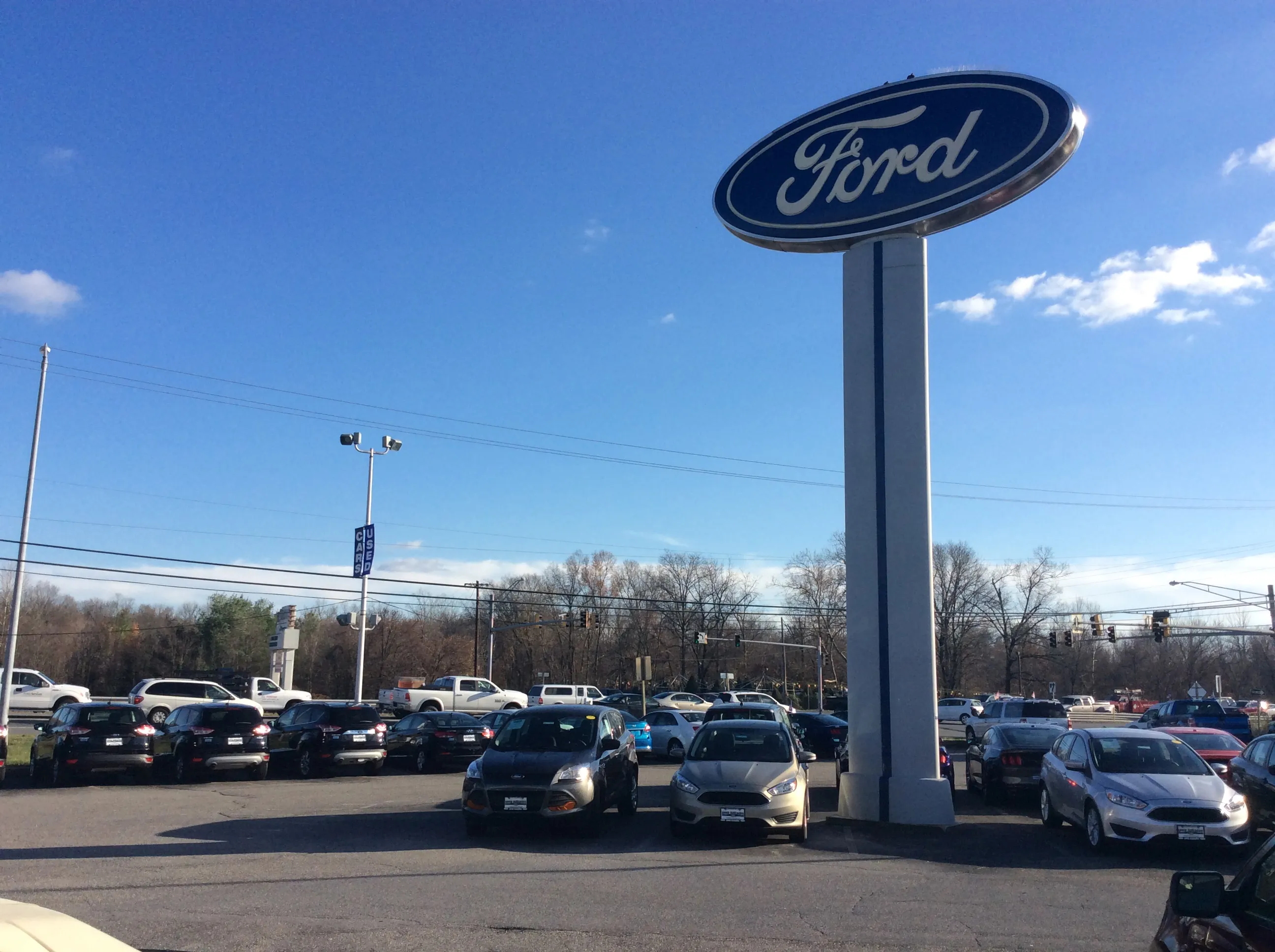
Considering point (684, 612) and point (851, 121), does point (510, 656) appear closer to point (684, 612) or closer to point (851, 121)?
point (684, 612)

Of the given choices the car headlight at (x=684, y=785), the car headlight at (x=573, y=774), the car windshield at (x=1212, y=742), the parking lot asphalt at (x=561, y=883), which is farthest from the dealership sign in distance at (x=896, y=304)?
the car windshield at (x=1212, y=742)

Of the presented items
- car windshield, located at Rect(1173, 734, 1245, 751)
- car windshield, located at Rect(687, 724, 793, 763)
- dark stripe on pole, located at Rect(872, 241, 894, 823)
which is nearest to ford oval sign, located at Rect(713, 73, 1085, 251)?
dark stripe on pole, located at Rect(872, 241, 894, 823)

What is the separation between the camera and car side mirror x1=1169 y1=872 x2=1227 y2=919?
12.0 ft

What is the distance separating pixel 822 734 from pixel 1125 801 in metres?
17.6

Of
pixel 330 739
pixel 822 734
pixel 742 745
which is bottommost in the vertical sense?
pixel 822 734

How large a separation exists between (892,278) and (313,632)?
84685 mm

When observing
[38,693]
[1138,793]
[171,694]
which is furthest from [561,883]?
[38,693]

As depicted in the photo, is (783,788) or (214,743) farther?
(214,743)

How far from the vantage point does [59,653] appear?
278 ft

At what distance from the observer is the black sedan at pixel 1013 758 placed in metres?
16.9

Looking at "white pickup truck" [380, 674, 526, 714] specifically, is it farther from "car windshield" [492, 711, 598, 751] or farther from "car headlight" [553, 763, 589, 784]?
"car headlight" [553, 763, 589, 784]

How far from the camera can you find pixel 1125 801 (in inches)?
469

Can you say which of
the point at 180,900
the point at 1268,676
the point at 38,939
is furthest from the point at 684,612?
the point at 38,939

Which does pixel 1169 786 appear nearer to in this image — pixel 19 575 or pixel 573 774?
pixel 573 774
